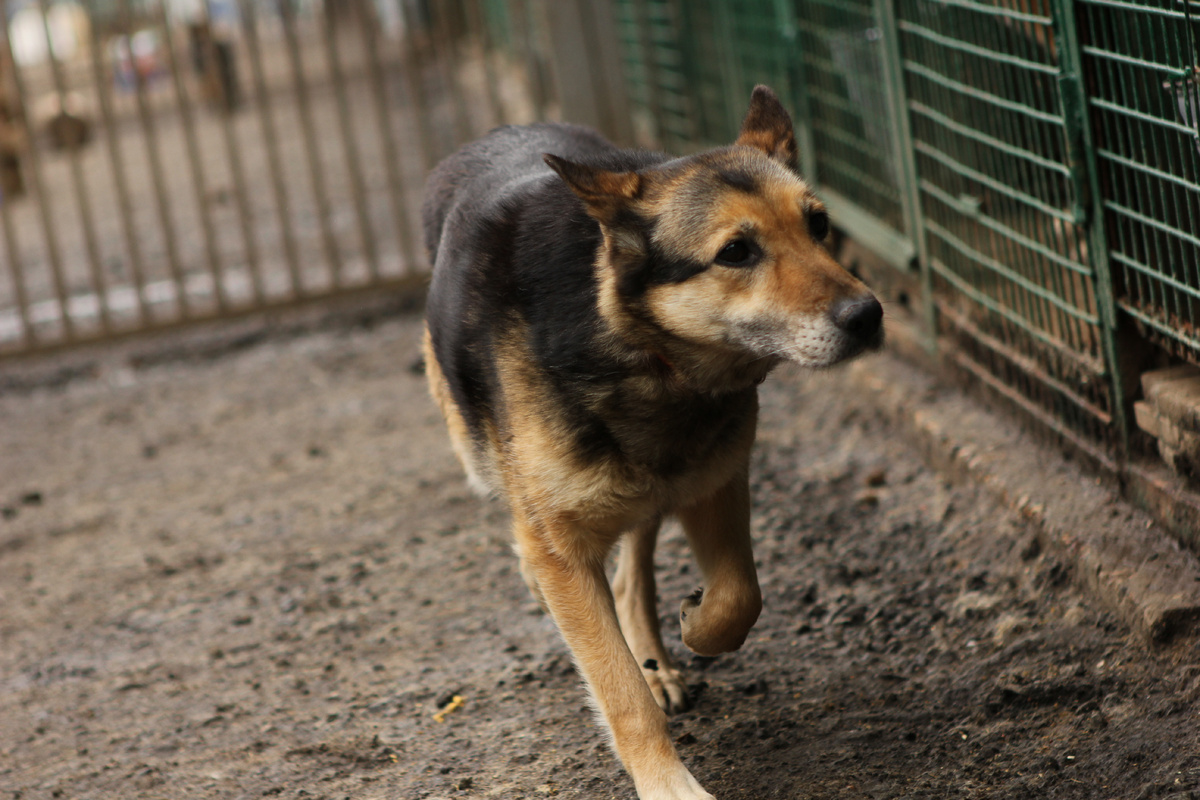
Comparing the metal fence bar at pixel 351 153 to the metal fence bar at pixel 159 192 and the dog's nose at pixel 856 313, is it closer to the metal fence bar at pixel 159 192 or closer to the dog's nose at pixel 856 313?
the metal fence bar at pixel 159 192

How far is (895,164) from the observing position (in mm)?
5086

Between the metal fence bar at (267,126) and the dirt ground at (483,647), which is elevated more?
the metal fence bar at (267,126)

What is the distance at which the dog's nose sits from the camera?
103 inches

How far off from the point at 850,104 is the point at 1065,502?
2392 mm

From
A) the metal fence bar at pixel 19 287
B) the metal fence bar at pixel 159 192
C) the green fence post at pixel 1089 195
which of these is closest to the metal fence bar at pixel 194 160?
the metal fence bar at pixel 159 192

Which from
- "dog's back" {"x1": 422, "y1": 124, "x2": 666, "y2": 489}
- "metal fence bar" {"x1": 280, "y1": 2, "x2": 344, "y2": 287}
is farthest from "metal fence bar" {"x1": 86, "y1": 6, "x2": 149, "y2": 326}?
"dog's back" {"x1": 422, "y1": 124, "x2": 666, "y2": 489}

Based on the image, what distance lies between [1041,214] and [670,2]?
4.10 meters

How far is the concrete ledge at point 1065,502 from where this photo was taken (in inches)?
124

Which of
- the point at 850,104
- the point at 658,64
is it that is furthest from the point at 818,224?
the point at 658,64

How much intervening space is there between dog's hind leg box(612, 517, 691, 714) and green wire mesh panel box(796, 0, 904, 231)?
7.20ft

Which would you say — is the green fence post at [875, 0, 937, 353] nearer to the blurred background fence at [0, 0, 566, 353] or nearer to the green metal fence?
the green metal fence

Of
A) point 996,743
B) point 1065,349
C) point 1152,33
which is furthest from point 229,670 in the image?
point 1152,33

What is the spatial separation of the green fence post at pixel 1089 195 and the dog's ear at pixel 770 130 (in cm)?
83

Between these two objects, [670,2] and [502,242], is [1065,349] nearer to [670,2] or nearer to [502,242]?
[502,242]
